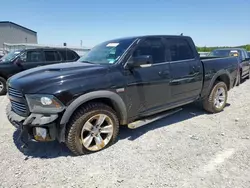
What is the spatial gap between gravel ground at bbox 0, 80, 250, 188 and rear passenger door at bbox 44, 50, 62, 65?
482cm

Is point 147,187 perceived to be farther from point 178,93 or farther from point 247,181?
point 178,93

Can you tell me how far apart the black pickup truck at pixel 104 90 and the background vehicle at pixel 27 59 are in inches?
191

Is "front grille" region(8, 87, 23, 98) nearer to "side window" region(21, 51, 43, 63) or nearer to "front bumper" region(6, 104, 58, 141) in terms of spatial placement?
"front bumper" region(6, 104, 58, 141)

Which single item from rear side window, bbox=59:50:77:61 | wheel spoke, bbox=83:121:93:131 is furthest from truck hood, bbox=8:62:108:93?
rear side window, bbox=59:50:77:61

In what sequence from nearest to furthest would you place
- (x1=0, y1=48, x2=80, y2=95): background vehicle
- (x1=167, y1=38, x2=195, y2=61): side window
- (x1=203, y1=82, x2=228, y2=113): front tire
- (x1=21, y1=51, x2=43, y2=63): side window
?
(x1=167, y1=38, x2=195, y2=61): side window
(x1=203, y1=82, x2=228, y2=113): front tire
(x1=0, y1=48, x2=80, y2=95): background vehicle
(x1=21, y1=51, x2=43, y2=63): side window

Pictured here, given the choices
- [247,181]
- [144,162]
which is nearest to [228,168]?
[247,181]

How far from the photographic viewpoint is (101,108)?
323 cm

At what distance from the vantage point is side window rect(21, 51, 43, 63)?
8.16 metres

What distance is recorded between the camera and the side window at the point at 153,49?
377cm

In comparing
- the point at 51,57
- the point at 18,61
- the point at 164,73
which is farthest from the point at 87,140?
the point at 51,57

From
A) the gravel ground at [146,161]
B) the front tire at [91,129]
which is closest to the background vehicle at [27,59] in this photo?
the gravel ground at [146,161]

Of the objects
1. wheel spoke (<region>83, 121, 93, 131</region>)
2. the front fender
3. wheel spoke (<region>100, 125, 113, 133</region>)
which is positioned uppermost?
the front fender

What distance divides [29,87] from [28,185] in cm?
127

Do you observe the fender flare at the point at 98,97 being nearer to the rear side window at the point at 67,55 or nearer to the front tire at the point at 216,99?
the front tire at the point at 216,99
